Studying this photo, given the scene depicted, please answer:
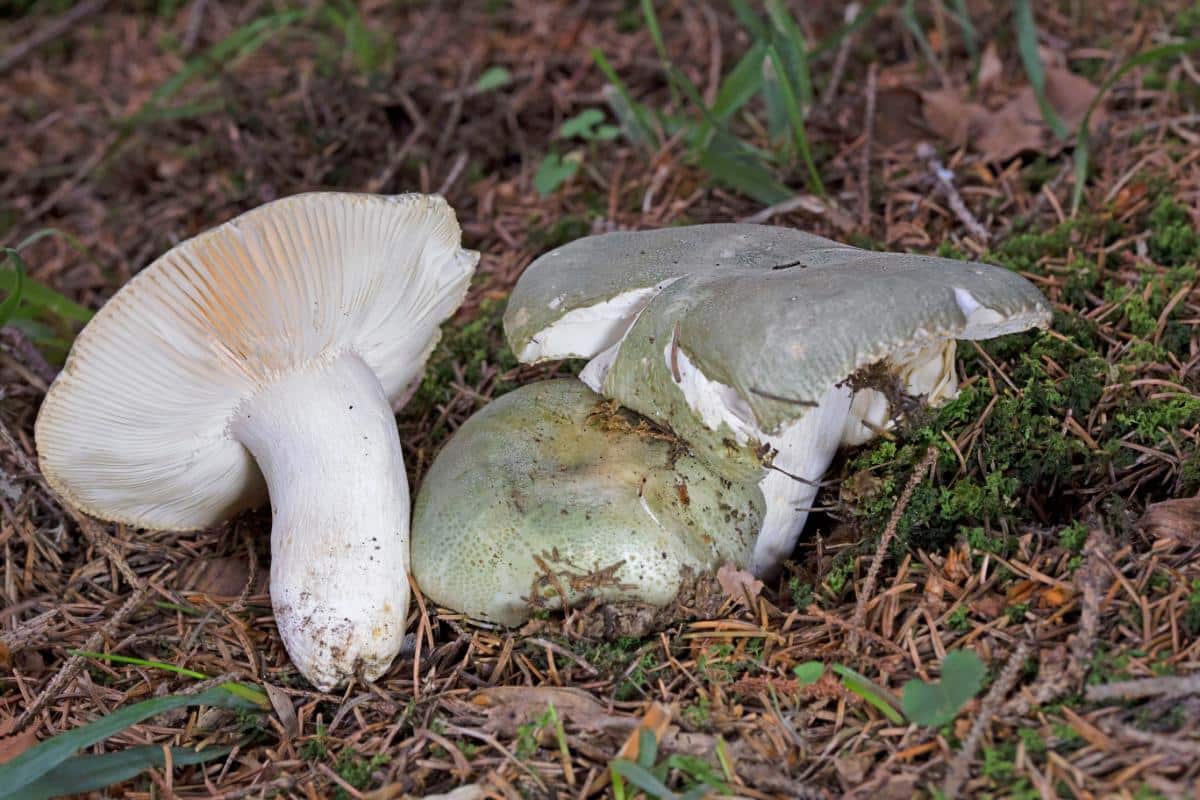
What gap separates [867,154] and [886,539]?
1834mm

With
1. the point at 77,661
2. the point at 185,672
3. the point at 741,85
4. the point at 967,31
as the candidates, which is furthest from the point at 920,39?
the point at 77,661

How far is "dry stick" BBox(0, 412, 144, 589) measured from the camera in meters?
2.72

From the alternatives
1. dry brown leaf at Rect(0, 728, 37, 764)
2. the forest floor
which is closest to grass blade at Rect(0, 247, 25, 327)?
the forest floor

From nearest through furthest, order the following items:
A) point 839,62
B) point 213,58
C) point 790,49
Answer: point 790,49 → point 839,62 → point 213,58

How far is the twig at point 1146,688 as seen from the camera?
1.78 m

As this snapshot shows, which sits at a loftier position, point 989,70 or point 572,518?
point 989,70

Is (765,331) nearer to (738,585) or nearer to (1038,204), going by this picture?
(738,585)

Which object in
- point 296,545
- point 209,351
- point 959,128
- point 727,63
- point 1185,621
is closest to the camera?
point 1185,621

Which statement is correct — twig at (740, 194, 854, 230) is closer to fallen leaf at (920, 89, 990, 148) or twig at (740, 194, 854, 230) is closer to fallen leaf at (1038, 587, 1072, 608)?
fallen leaf at (920, 89, 990, 148)

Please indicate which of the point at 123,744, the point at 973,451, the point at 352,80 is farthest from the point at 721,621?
the point at 352,80

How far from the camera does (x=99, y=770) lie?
2.07m

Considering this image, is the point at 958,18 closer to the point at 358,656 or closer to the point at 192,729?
the point at 358,656

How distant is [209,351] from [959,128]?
2.88 metres

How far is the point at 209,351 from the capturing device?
2.27 meters
